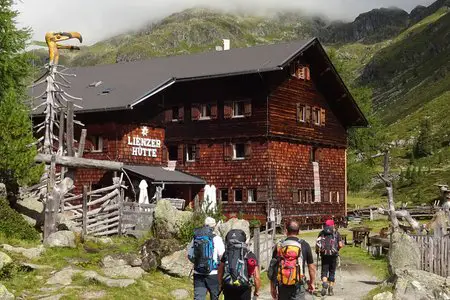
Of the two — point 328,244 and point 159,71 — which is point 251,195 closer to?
point 159,71

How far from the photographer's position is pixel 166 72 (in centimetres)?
4262

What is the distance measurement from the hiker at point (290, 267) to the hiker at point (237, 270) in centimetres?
37

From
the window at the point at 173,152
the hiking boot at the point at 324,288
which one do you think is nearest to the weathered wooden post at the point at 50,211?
the hiking boot at the point at 324,288

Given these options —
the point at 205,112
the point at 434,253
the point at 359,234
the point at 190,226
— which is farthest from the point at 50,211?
the point at 205,112

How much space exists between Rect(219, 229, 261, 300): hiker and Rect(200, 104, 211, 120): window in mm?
29496

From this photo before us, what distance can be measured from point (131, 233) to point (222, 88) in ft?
48.5

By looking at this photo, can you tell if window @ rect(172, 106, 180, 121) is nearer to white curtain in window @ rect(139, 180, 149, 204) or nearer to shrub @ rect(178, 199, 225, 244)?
white curtain in window @ rect(139, 180, 149, 204)

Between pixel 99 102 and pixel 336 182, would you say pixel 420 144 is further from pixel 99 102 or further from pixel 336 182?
pixel 99 102

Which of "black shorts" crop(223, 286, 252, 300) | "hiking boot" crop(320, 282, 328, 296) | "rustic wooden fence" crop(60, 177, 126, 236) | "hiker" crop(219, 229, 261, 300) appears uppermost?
"rustic wooden fence" crop(60, 177, 126, 236)

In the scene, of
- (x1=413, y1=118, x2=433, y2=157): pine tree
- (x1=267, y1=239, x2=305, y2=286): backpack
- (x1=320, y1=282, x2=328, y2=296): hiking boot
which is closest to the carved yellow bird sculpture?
(x1=320, y1=282, x2=328, y2=296): hiking boot

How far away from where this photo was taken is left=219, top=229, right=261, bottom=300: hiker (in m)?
11.0

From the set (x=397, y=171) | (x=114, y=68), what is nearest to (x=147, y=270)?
(x=114, y=68)

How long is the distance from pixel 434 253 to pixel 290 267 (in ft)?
30.5

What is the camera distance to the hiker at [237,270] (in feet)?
36.2
